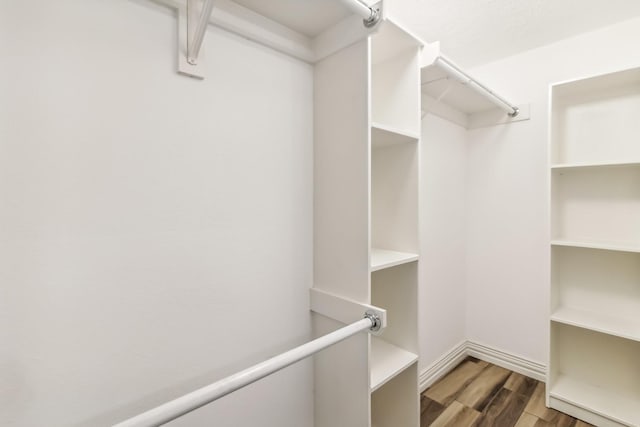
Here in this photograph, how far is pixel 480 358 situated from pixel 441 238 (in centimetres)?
106

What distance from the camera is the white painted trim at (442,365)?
→ 2.00 metres

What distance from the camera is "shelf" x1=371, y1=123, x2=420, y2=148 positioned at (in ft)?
3.69

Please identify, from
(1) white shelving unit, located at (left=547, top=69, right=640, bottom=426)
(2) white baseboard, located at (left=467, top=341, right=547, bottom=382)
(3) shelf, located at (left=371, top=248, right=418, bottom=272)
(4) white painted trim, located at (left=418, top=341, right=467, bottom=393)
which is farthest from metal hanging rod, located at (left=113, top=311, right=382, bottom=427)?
(2) white baseboard, located at (left=467, top=341, right=547, bottom=382)

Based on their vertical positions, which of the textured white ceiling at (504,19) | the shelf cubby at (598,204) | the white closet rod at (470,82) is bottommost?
the shelf cubby at (598,204)

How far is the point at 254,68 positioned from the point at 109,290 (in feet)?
2.90

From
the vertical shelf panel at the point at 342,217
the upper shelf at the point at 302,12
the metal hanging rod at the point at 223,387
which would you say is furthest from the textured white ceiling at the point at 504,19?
the metal hanging rod at the point at 223,387

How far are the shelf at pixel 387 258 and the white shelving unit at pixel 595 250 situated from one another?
43.7 inches

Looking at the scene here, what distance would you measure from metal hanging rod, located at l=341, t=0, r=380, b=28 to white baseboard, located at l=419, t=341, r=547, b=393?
2.03 meters

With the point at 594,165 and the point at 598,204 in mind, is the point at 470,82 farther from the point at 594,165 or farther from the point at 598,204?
the point at 598,204

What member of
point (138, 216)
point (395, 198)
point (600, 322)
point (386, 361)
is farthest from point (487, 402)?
point (138, 216)

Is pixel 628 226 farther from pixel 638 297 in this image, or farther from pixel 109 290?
pixel 109 290

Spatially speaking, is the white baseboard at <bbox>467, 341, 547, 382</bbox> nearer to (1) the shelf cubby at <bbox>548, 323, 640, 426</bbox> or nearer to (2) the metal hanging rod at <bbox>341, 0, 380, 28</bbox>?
(1) the shelf cubby at <bbox>548, 323, 640, 426</bbox>

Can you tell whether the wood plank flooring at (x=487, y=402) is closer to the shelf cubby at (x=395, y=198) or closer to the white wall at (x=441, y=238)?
the white wall at (x=441, y=238)

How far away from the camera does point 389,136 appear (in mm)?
1228
